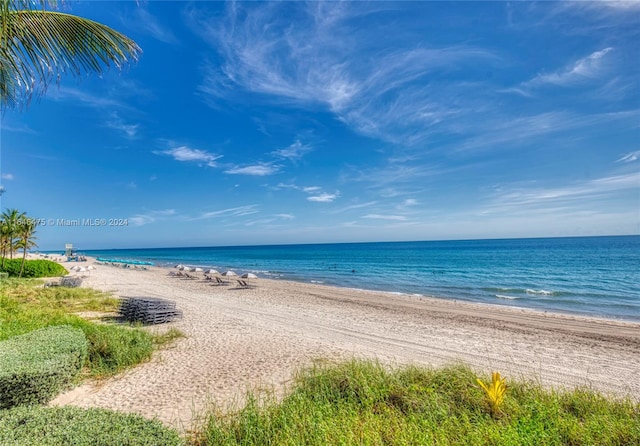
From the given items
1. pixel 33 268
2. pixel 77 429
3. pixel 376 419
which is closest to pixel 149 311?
pixel 77 429

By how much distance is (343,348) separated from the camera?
9195mm

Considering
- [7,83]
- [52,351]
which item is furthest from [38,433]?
[7,83]

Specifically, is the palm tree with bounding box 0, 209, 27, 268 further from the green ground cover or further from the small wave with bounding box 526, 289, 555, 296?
the small wave with bounding box 526, 289, 555, 296

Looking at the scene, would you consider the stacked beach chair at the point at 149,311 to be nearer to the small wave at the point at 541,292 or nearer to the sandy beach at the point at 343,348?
the sandy beach at the point at 343,348

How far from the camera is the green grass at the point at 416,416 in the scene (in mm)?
3869

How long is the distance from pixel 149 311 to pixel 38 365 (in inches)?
273

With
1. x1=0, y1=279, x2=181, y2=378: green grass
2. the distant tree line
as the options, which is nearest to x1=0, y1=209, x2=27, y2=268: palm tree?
the distant tree line

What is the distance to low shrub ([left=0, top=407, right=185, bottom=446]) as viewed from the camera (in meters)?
2.93

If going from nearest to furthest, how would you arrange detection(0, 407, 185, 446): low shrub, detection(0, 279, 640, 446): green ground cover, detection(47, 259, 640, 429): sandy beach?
1. detection(0, 407, 185, 446): low shrub
2. detection(0, 279, 640, 446): green ground cover
3. detection(47, 259, 640, 429): sandy beach

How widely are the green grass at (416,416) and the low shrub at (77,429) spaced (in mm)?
1127

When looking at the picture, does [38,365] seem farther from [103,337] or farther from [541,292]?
[541,292]

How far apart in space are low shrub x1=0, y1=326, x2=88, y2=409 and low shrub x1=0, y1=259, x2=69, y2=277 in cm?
2651

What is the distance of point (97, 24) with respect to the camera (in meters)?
4.02

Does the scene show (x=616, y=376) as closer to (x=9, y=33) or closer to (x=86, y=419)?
(x=86, y=419)
